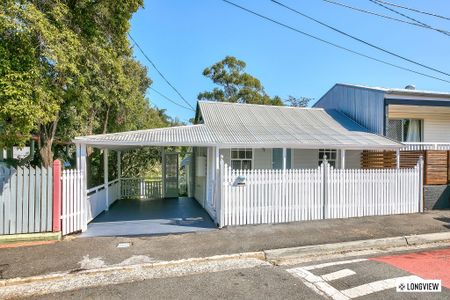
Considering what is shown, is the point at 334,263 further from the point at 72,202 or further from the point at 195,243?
the point at 72,202

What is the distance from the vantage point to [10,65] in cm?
674

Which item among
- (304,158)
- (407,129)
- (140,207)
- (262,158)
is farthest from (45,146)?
(407,129)

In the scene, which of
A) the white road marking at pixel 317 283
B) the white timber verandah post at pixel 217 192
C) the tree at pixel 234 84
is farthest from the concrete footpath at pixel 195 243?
the tree at pixel 234 84

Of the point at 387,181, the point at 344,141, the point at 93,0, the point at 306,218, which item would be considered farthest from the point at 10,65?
the point at 387,181

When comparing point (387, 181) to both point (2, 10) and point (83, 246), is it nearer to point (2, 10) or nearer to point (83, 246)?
point (83, 246)

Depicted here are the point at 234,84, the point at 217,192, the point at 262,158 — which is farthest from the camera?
the point at 234,84

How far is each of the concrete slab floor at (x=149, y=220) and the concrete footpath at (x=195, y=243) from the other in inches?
25.4

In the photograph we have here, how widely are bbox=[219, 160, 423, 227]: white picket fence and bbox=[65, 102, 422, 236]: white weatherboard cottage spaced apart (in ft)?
0.10

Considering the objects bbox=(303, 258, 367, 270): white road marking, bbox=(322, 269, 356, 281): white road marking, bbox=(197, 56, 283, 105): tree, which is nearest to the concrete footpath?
bbox=(303, 258, 367, 270): white road marking

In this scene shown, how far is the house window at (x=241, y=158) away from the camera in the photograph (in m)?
12.1

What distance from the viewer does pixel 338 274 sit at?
5.15m

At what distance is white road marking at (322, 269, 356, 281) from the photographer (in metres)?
4.99

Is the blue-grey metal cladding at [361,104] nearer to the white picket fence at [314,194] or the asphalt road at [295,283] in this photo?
the white picket fence at [314,194]

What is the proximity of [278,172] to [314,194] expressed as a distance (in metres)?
1.44
